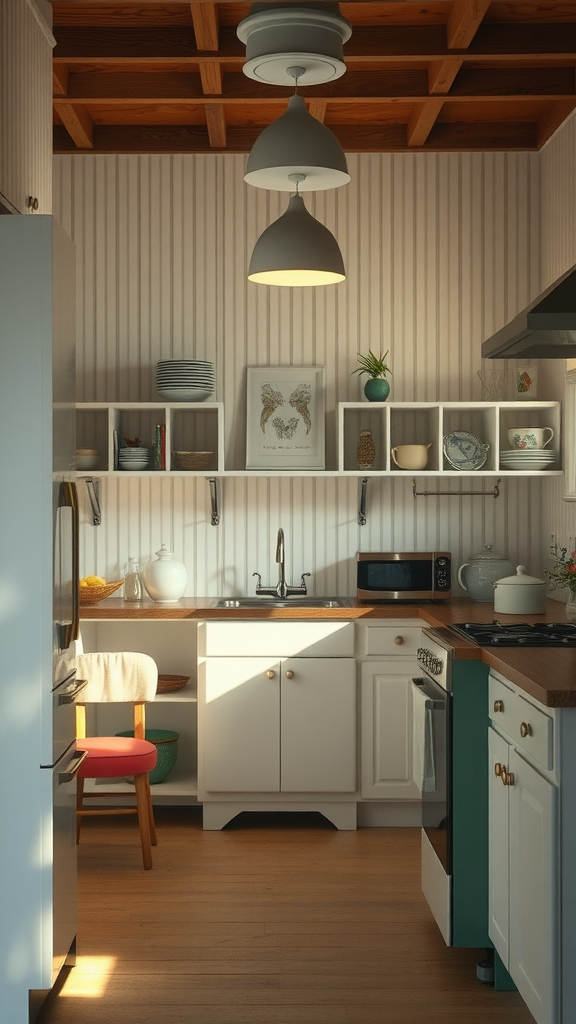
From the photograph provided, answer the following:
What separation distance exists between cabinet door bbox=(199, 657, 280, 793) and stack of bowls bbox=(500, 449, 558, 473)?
4.72 ft

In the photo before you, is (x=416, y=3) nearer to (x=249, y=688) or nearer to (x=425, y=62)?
(x=425, y=62)

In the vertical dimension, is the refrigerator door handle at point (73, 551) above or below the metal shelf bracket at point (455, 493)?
below

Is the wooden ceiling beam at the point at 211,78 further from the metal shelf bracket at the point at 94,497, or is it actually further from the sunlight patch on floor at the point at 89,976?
the sunlight patch on floor at the point at 89,976

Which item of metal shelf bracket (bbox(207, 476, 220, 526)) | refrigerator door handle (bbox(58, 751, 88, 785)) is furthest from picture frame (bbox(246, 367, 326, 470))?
refrigerator door handle (bbox(58, 751, 88, 785))

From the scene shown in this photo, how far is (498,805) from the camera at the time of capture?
2.91 meters

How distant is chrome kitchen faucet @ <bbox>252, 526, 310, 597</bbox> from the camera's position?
491cm

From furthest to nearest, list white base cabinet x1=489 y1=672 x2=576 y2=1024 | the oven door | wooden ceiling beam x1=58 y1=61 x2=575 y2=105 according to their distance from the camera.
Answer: wooden ceiling beam x1=58 y1=61 x2=575 y2=105 → the oven door → white base cabinet x1=489 y1=672 x2=576 y2=1024

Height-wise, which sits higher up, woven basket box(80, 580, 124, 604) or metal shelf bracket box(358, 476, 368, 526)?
metal shelf bracket box(358, 476, 368, 526)

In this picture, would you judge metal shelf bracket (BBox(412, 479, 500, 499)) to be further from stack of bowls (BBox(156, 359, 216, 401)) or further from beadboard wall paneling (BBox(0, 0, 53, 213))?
Answer: beadboard wall paneling (BBox(0, 0, 53, 213))

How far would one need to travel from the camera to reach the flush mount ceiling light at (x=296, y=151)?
309 cm

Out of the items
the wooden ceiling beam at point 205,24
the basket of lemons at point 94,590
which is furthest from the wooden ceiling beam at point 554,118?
the basket of lemons at point 94,590

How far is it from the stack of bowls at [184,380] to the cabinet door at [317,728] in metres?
1.30

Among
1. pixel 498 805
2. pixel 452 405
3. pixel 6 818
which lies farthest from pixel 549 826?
pixel 452 405

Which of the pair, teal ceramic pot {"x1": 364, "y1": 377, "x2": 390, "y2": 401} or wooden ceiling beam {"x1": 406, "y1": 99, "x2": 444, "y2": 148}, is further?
teal ceramic pot {"x1": 364, "y1": 377, "x2": 390, "y2": 401}
